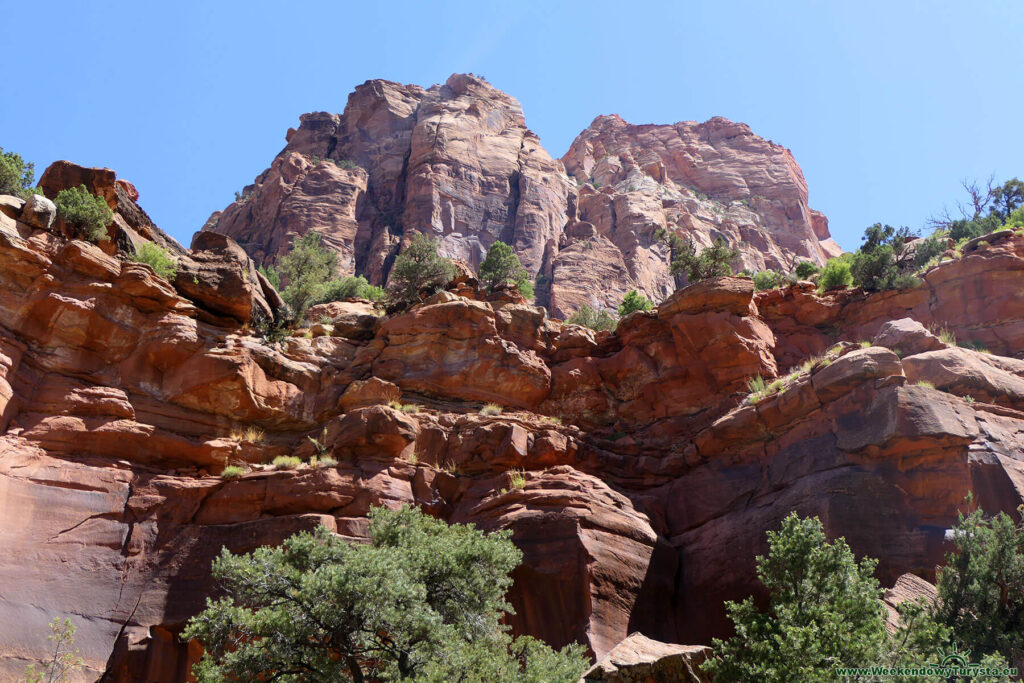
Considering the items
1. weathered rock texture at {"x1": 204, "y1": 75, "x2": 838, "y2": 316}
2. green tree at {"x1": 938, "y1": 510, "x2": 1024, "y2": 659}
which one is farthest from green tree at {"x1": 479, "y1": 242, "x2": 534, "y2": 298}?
green tree at {"x1": 938, "y1": 510, "x2": 1024, "y2": 659}

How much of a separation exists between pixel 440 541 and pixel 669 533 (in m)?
8.19

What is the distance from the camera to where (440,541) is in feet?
52.3

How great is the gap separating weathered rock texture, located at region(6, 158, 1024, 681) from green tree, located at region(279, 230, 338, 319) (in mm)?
2278

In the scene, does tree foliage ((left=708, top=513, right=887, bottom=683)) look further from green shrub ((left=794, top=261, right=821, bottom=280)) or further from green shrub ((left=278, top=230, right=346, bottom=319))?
green shrub ((left=794, top=261, right=821, bottom=280))

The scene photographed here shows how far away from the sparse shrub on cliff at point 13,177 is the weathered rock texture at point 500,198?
86.9 feet

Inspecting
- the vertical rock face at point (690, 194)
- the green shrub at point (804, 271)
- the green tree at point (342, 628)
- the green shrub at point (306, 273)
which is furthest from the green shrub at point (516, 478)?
the vertical rock face at point (690, 194)

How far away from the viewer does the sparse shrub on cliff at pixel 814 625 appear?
481 inches

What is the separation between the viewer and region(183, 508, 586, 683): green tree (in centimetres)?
Answer: 1341

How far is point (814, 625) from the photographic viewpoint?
12.5 metres

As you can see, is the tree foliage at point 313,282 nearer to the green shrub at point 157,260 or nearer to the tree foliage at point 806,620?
the green shrub at point 157,260

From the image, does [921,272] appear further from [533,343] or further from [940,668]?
[940,668]

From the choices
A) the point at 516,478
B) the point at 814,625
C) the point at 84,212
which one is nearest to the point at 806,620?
the point at 814,625

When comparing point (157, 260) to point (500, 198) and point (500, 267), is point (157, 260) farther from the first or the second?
point (500, 198)

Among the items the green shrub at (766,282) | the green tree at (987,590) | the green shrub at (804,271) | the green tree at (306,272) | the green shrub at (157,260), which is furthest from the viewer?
the green shrub at (804,271)
